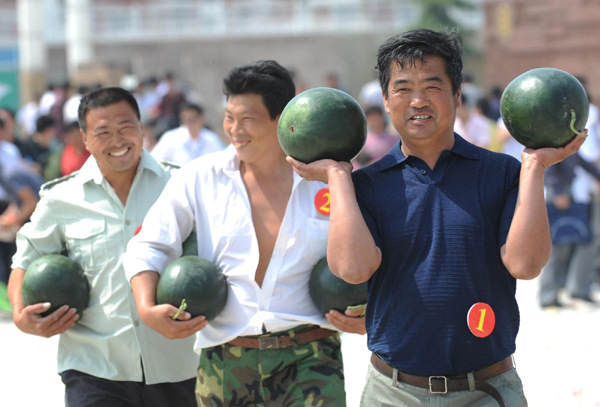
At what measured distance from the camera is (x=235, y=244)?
429cm

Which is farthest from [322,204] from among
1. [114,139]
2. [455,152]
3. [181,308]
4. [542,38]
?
[542,38]

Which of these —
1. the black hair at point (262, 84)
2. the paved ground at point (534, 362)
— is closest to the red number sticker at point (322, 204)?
the black hair at point (262, 84)

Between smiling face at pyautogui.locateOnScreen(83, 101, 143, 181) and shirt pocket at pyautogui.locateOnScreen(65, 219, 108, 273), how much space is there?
33 cm

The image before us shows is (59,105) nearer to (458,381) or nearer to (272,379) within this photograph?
(272,379)

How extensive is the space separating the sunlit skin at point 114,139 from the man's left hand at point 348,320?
1.52 m

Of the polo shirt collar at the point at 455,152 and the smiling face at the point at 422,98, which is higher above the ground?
the smiling face at the point at 422,98

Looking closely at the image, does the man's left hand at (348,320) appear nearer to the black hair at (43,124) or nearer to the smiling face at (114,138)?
the smiling face at (114,138)

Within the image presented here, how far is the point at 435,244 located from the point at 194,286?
1.33 meters

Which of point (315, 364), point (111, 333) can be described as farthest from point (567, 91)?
point (111, 333)

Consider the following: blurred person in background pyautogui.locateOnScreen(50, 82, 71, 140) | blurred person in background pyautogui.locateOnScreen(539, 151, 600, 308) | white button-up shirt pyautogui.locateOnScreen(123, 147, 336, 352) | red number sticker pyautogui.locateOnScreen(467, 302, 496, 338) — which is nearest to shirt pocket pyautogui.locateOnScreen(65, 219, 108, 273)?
white button-up shirt pyautogui.locateOnScreen(123, 147, 336, 352)

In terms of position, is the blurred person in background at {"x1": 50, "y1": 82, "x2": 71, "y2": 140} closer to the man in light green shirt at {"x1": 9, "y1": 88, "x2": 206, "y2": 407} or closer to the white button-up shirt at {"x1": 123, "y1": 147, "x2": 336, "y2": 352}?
the man in light green shirt at {"x1": 9, "y1": 88, "x2": 206, "y2": 407}

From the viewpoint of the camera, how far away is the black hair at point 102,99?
488 cm

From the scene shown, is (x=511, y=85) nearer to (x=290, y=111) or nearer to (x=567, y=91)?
(x=567, y=91)

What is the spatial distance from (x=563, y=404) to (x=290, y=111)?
4.42 m
